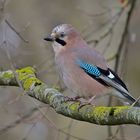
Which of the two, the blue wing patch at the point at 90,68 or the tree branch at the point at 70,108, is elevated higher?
the blue wing patch at the point at 90,68

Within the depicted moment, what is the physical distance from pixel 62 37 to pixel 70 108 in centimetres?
150

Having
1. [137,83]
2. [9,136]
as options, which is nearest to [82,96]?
[9,136]

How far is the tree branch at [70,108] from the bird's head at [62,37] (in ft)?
1.57

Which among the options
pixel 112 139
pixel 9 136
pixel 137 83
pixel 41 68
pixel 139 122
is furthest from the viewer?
pixel 137 83

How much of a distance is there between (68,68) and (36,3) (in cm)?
520

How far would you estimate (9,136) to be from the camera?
10742 millimetres

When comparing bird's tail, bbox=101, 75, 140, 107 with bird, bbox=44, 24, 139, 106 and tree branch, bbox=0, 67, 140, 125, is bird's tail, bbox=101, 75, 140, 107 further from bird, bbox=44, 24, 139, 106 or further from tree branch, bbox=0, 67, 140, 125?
tree branch, bbox=0, 67, 140, 125

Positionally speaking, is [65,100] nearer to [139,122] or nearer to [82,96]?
[82,96]

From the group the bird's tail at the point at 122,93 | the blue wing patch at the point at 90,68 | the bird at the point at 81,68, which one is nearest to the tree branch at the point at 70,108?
the bird at the point at 81,68

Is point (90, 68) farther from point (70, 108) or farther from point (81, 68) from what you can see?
point (70, 108)

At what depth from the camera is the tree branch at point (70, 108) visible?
529 cm

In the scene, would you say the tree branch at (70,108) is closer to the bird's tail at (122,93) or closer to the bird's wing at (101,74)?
the bird's wing at (101,74)

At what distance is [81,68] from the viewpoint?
23.7ft

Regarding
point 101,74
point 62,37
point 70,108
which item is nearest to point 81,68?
point 101,74
